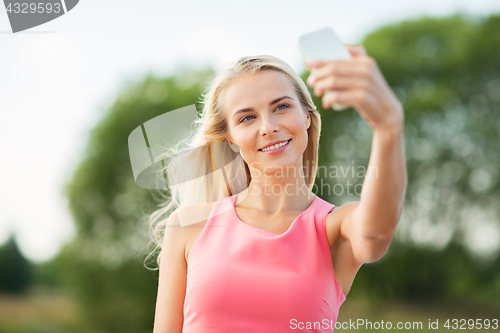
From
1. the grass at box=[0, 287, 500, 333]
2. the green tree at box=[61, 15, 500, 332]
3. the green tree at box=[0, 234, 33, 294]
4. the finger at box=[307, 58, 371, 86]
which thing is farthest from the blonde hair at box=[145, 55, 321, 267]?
the green tree at box=[0, 234, 33, 294]

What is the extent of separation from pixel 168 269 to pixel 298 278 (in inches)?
26.6

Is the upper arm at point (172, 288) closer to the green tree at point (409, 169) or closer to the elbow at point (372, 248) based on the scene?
the elbow at point (372, 248)

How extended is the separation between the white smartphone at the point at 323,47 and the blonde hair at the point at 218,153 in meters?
0.92

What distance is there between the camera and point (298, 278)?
71.8 inches

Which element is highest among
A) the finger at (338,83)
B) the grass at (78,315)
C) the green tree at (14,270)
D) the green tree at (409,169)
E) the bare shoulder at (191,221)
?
the finger at (338,83)

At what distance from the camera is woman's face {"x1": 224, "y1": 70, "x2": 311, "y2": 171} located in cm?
196

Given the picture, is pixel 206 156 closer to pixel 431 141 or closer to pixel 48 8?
pixel 48 8

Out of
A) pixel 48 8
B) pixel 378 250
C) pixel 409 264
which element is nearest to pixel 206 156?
pixel 378 250

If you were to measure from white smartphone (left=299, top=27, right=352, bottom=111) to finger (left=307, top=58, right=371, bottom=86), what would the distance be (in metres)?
0.04

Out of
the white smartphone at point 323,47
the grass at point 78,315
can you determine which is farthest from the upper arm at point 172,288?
the grass at point 78,315

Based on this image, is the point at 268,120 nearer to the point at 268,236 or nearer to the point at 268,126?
the point at 268,126

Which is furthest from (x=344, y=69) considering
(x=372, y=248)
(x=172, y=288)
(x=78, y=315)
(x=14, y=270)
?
(x=14, y=270)

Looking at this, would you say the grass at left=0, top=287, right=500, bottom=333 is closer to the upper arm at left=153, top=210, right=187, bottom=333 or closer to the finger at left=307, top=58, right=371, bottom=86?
the upper arm at left=153, top=210, right=187, bottom=333

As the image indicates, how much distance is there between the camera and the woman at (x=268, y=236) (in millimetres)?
1792
